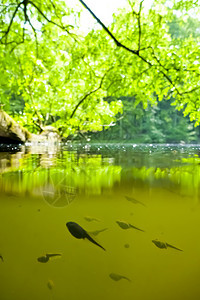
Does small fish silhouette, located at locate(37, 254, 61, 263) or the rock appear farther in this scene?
the rock

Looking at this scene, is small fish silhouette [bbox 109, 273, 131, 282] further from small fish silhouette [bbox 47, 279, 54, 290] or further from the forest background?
the forest background

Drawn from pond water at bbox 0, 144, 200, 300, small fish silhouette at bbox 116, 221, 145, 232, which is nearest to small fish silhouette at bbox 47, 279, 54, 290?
pond water at bbox 0, 144, 200, 300

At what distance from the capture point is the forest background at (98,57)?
6059 millimetres

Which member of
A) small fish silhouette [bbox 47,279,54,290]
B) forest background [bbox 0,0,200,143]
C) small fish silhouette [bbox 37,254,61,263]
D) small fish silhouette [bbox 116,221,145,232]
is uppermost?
forest background [bbox 0,0,200,143]

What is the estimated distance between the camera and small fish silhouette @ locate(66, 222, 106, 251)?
78 centimetres

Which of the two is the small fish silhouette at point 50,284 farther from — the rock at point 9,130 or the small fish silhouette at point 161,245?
the rock at point 9,130

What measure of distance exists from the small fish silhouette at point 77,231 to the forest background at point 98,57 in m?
5.57

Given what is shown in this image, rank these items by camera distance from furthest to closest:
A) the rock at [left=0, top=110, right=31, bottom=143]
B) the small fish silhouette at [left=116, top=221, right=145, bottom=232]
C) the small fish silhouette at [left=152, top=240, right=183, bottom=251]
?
the rock at [left=0, top=110, right=31, bottom=143]
the small fish silhouette at [left=116, top=221, right=145, bottom=232]
the small fish silhouette at [left=152, top=240, right=183, bottom=251]

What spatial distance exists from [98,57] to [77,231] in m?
8.17

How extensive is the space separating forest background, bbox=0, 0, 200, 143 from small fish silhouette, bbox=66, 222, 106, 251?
5.57 meters

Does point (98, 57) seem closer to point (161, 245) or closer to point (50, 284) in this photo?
point (161, 245)

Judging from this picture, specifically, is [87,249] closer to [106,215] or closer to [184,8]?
[106,215]

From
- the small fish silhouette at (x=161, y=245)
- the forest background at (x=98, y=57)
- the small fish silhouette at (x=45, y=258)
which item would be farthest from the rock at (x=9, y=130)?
the small fish silhouette at (x=161, y=245)

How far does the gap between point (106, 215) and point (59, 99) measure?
11582 mm
